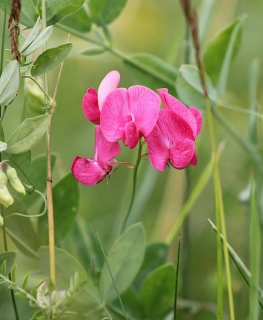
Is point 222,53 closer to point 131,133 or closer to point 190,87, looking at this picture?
point 190,87

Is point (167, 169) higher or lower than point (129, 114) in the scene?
lower

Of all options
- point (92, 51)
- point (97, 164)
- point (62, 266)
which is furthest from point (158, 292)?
point (92, 51)

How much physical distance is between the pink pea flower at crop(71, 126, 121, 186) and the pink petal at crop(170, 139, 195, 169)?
7 centimetres

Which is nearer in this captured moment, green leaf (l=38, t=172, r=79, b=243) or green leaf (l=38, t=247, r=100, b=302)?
green leaf (l=38, t=247, r=100, b=302)

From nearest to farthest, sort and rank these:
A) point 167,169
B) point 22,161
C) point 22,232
Answer: point 22,161 < point 22,232 < point 167,169

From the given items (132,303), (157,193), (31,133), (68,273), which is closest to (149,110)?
(31,133)

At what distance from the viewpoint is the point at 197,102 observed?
3.41 feet

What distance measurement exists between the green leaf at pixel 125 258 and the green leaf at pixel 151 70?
0.36m

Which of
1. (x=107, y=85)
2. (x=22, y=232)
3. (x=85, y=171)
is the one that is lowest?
(x=22, y=232)

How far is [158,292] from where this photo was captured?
96 centimetres

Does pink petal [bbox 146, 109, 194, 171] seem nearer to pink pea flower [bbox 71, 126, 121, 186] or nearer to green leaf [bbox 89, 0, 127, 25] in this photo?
pink pea flower [bbox 71, 126, 121, 186]

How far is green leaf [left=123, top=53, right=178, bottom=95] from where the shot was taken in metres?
1.09

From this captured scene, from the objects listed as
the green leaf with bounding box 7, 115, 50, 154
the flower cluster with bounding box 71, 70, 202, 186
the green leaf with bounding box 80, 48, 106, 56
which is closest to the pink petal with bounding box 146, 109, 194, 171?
the flower cluster with bounding box 71, 70, 202, 186

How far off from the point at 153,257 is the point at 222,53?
0.42 meters
